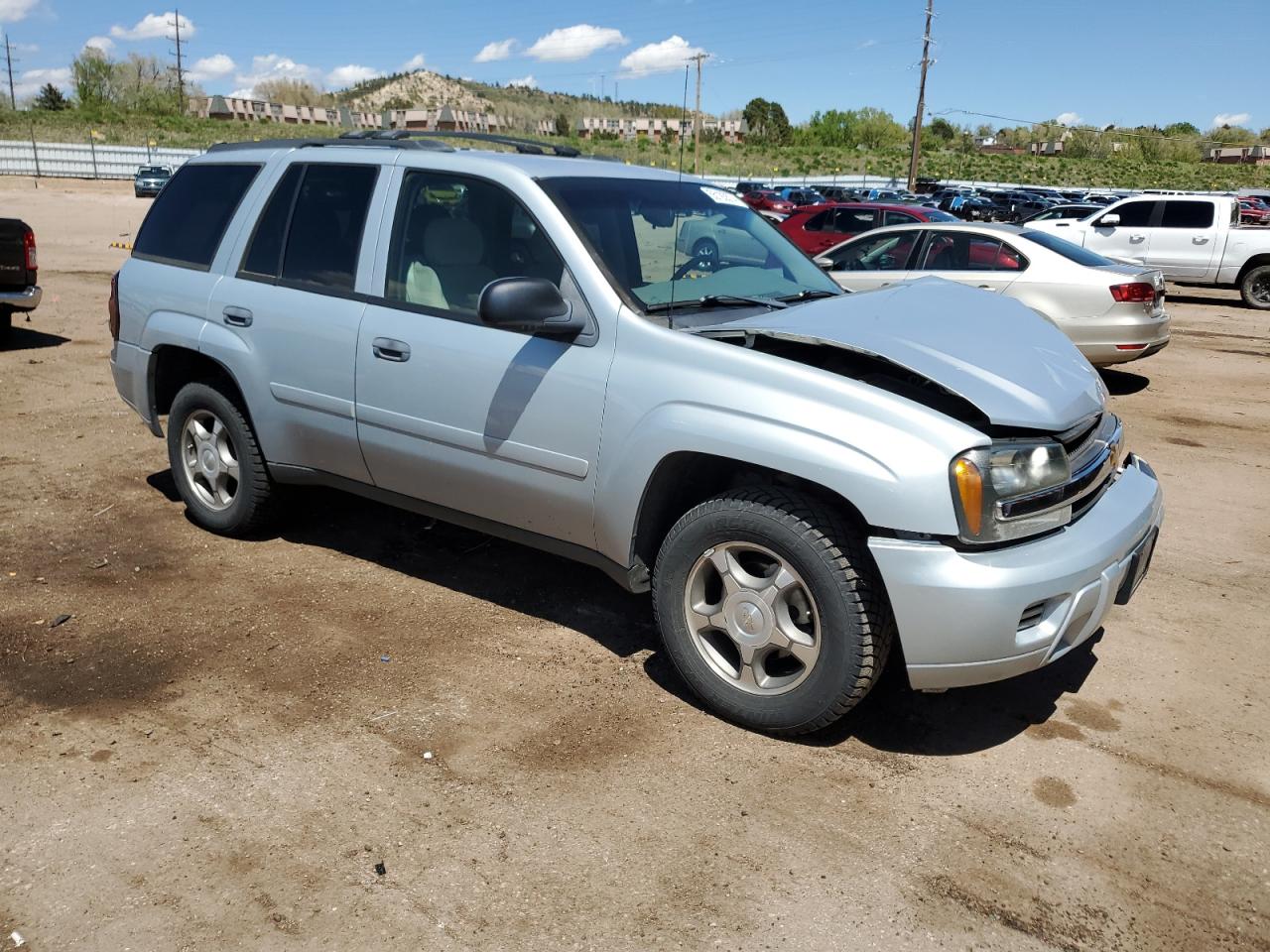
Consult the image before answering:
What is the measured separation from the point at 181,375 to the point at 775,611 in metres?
3.63

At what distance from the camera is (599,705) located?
12.7 ft

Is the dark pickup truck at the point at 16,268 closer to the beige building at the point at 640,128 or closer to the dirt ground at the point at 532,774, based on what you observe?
the dirt ground at the point at 532,774

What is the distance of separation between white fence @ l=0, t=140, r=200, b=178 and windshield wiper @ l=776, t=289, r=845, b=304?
181ft

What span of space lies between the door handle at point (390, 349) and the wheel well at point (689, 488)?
4.08ft

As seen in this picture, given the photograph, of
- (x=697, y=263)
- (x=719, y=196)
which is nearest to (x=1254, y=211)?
(x=719, y=196)

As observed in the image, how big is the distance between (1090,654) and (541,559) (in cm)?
255

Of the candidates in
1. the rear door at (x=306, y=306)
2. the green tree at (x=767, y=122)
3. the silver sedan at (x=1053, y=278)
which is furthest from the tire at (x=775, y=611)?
the green tree at (x=767, y=122)

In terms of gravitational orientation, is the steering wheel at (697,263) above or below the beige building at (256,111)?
below

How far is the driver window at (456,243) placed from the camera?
13.5ft

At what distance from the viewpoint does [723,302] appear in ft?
13.6

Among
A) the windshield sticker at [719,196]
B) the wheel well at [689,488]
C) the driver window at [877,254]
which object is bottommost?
the wheel well at [689,488]

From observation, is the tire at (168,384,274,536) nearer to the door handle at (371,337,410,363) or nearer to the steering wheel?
the door handle at (371,337,410,363)

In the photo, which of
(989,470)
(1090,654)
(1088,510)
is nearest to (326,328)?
(989,470)

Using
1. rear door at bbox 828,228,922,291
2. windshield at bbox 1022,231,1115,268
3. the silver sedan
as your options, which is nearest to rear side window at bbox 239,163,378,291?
the silver sedan
